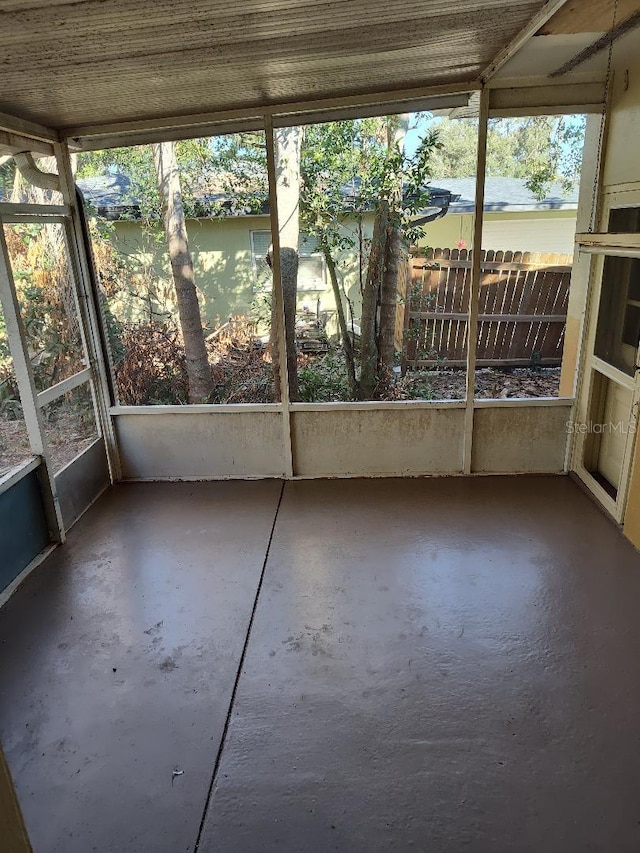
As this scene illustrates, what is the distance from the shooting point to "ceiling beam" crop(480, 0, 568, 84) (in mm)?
2365

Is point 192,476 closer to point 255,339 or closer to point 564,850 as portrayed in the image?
point 255,339

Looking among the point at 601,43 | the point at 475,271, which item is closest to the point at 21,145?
the point at 475,271

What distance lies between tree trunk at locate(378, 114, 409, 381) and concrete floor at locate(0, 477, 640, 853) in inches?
69.4

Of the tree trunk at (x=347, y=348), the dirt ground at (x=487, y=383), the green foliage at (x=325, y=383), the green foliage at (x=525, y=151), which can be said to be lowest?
the dirt ground at (x=487, y=383)

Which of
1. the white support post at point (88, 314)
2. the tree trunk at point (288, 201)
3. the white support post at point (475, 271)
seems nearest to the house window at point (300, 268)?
the tree trunk at point (288, 201)

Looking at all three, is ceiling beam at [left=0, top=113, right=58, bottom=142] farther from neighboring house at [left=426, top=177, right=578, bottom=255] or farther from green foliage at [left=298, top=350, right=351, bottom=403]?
neighboring house at [left=426, top=177, right=578, bottom=255]

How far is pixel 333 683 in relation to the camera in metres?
2.55

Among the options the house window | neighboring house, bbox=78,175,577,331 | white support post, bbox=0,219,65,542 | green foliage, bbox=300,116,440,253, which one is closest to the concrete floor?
white support post, bbox=0,219,65,542

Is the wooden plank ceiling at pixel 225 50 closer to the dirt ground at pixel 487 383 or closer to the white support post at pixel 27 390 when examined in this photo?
the white support post at pixel 27 390

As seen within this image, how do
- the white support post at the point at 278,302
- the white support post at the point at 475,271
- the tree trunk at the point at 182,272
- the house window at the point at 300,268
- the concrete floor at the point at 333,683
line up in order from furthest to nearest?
the house window at the point at 300,268 → the tree trunk at the point at 182,272 → the white support post at the point at 278,302 → the white support post at the point at 475,271 → the concrete floor at the point at 333,683

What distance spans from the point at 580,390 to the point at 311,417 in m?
2.08

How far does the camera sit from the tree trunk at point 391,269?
4.83 m

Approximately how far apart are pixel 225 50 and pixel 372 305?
2746mm

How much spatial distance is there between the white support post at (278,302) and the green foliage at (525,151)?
1.48 m
